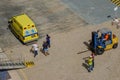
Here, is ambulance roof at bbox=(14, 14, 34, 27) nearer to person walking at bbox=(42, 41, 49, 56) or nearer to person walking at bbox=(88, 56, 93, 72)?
person walking at bbox=(42, 41, 49, 56)

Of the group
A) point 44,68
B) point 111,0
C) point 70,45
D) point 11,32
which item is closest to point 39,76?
point 44,68

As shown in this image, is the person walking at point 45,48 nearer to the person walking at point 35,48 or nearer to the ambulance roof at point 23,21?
the person walking at point 35,48

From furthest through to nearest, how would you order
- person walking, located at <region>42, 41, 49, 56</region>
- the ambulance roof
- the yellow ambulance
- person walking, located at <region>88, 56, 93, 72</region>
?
the ambulance roof < the yellow ambulance < person walking, located at <region>42, 41, 49, 56</region> < person walking, located at <region>88, 56, 93, 72</region>

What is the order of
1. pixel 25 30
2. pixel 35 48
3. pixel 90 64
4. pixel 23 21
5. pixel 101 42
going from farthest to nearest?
pixel 23 21 → pixel 25 30 → pixel 101 42 → pixel 35 48 → pixel 90 64

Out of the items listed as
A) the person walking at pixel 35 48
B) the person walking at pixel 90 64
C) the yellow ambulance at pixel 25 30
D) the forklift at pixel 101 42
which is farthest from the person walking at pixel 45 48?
the person walking at pixel 90 64

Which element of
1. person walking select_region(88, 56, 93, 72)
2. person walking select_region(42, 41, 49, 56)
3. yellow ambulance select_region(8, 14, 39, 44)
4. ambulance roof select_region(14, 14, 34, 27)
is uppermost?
ambulance roof select_region(14, 14, 34, 27)

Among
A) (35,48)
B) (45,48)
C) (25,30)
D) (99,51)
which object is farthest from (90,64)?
(25,30)

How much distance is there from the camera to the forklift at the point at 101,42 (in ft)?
110

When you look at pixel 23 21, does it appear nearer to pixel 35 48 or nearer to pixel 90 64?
pixel 35 48

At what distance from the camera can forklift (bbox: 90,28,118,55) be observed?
33594 millimetres


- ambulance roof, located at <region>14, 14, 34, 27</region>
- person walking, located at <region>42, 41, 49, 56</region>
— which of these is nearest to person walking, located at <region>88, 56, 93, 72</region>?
person walking, located at <region>42, 41, 49, 56</region>

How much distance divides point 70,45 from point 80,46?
1062 mm

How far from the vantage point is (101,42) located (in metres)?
33.8

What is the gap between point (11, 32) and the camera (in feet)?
124
